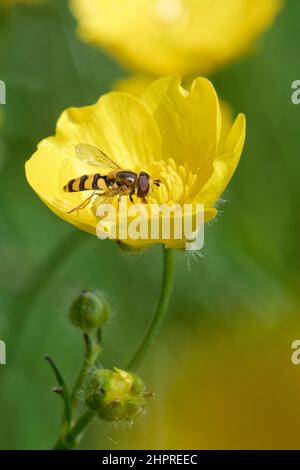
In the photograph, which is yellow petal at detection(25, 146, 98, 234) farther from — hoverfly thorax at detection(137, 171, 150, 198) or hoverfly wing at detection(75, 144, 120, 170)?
hoverfly thorax at detection(137, 171, 150, 198)

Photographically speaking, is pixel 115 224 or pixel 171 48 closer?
pixel 115 224

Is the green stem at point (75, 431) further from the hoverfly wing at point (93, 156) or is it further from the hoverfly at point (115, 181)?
the hoverfly wing at point (93, 156)

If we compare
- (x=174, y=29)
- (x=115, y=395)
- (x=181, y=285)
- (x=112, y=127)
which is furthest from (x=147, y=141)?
(x=174, y=29)

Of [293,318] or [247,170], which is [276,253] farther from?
[247,170]

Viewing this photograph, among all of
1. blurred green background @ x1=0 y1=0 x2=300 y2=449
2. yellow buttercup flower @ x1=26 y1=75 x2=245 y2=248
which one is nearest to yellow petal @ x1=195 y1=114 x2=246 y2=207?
yellow buttercup flower @ x1=26 y1=75 x2=245 y2=248

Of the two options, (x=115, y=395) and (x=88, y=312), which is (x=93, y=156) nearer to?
(x=88, y=312)

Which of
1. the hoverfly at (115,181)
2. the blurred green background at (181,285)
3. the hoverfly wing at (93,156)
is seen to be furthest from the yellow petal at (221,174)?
the blurred green background at (181,285)

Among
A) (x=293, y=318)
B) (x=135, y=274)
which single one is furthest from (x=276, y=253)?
(x=135, y=274)
